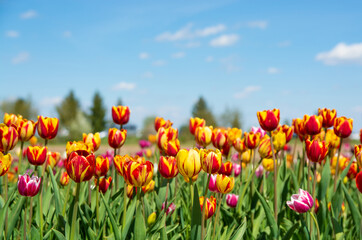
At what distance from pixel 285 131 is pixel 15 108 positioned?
145 ft

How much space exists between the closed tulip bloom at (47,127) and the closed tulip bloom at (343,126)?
212cm

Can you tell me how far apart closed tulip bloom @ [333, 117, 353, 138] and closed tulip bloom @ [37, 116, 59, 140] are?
212 cm

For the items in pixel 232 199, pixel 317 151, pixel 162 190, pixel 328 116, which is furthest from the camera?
pixel 328 116

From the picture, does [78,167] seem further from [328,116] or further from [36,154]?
[328,116]

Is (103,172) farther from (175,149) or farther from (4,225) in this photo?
(4,225)

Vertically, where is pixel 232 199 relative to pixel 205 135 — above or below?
below

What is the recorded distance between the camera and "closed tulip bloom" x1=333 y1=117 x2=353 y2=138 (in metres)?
3.02

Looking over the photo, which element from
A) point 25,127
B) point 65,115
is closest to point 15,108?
point 65,115

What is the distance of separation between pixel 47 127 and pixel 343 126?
2.20 metres

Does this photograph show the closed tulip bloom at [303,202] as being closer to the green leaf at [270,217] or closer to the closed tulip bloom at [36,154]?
the green leaf at [270,217]

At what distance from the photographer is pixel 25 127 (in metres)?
2.70

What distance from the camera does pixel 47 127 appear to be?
8.74ft

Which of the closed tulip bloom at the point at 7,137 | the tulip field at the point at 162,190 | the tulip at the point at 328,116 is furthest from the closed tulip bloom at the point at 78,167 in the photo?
the tulip at the point at 328,116

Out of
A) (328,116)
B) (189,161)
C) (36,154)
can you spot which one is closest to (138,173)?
(189,161)
